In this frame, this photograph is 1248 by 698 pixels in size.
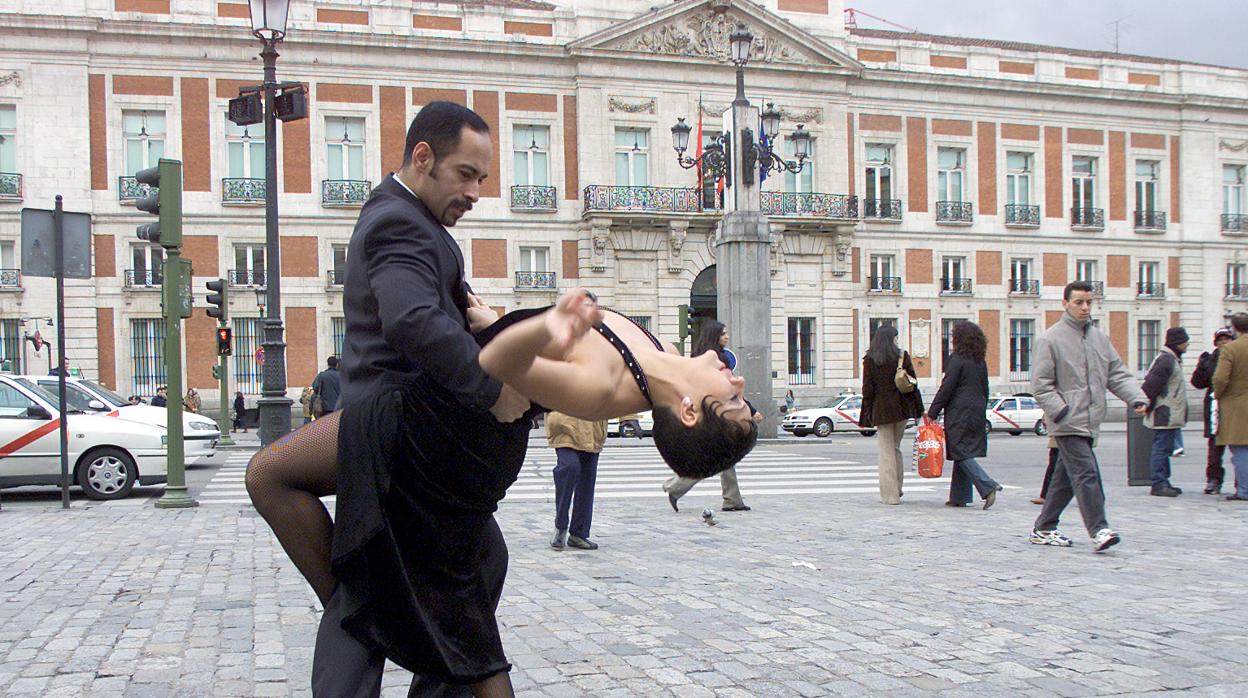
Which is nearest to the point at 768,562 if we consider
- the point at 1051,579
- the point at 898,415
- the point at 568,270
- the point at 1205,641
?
the point at 1051,579

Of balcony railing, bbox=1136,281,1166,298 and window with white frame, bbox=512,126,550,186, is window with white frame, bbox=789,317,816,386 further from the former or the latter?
balcony railing, bbox=1136,281,1166,298

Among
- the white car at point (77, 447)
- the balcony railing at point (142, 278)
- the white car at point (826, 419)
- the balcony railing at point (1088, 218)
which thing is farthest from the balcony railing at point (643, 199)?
the white car at point (77, 447)

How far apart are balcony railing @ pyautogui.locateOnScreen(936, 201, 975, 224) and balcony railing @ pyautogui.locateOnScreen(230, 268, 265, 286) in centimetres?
2641

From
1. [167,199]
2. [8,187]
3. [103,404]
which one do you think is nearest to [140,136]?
[8,187]

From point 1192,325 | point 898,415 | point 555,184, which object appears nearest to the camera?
point 898,415

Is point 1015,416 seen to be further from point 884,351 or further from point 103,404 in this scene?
point 103,404

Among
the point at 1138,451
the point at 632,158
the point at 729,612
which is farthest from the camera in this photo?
the point at 632,158

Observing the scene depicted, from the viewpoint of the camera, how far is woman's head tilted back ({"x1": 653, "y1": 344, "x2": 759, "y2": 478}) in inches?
94.0

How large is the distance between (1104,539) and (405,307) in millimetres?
6893

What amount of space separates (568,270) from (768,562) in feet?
107

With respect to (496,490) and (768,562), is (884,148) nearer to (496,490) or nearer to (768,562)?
(768,562)

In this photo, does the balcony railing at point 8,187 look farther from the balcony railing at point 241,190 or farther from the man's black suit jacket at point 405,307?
the man's black suit jacket at point 405,307

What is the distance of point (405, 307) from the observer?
2.43 metres

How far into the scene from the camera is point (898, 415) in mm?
11227
